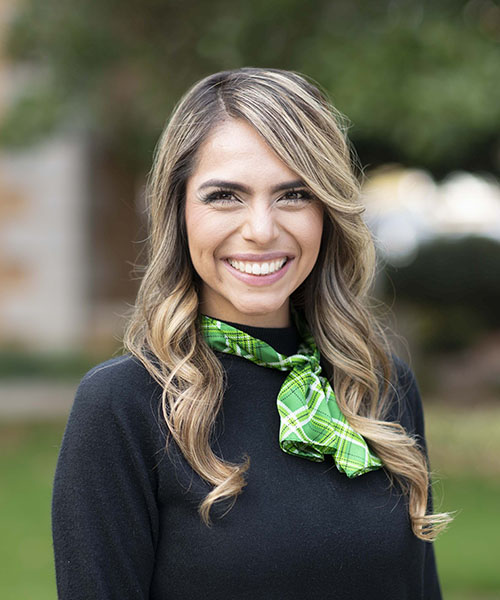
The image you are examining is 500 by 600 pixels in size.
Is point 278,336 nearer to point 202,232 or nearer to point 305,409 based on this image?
point 305,409

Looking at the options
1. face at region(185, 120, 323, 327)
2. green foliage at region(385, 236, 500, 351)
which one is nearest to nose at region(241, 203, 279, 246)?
face at region(185, 120, 323, 327)

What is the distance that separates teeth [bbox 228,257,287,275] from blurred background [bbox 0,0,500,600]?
2.36 feet

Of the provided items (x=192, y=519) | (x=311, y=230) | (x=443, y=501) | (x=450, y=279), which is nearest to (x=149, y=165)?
(x=443, y=501)

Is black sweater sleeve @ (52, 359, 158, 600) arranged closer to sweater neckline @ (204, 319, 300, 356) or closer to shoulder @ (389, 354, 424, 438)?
sweater neckline @ (204, 319, 300, 356)

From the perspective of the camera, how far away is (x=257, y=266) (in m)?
2.23

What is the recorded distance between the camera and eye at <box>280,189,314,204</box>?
2225 mm

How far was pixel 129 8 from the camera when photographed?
7195 millimetres

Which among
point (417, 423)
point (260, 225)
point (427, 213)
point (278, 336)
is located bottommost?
point (417, 423)

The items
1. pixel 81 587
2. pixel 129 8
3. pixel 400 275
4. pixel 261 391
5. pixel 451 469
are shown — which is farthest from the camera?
pixel 400 275

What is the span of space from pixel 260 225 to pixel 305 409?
459mm

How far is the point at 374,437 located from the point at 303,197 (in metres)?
0.61

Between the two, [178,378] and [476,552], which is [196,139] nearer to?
[178,378]

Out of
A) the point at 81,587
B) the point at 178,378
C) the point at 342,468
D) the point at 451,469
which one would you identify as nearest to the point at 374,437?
the point at 342,468

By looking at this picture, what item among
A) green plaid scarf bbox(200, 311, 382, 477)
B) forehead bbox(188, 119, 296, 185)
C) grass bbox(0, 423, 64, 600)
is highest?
forehead bbox(188, 119, 296, 185)
